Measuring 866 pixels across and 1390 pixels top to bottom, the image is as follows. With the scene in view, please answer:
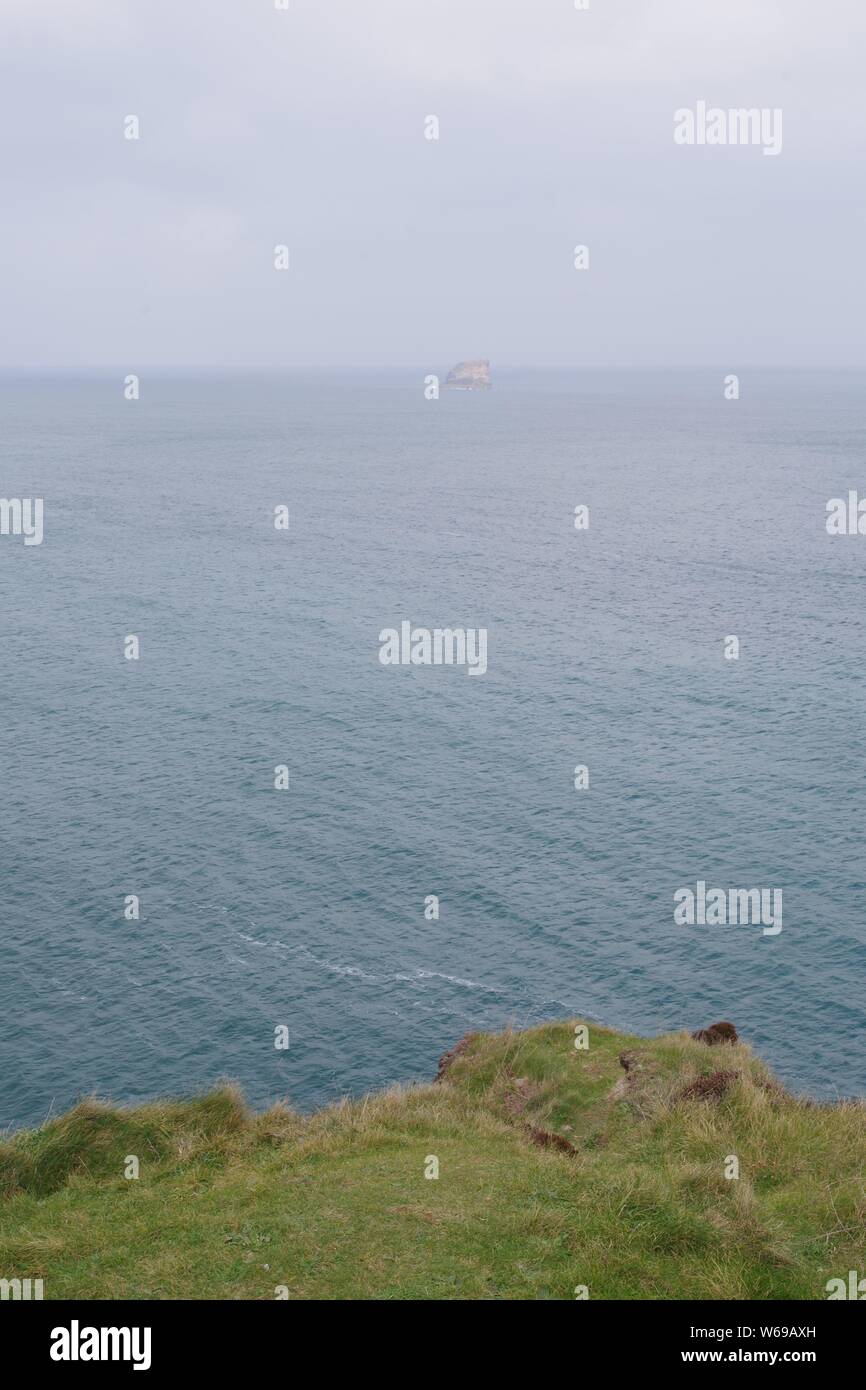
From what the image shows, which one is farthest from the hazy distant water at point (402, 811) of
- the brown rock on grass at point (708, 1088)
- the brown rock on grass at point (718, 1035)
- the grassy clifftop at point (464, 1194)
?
the brown rock on grass at point (708, 1088)

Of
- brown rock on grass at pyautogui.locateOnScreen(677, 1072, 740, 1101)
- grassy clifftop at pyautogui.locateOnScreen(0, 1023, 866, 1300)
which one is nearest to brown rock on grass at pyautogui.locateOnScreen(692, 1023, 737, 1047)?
grassy clifftop at pyautogui.locateOnScreen(0, 1023, 866, 1300)

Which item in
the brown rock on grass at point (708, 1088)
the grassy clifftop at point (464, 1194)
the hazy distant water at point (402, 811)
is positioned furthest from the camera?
the hazy distant water at point (402, 811)

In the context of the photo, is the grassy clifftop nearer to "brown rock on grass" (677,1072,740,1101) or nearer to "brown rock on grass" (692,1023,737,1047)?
"brown rock on grass" (677,1072,740,1101)

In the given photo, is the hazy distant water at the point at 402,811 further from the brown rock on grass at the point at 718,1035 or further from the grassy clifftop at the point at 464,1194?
the grassy clifftop at the point at 464,1194

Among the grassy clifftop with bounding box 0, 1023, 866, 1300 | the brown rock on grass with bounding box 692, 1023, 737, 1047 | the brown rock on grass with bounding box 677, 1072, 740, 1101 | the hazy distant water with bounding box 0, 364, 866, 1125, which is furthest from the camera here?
the hazy distant water with bounding box 0, 364, 866, 1125

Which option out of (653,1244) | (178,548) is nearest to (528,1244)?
(653,1244)

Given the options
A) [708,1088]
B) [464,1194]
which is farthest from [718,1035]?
[464,1194]
